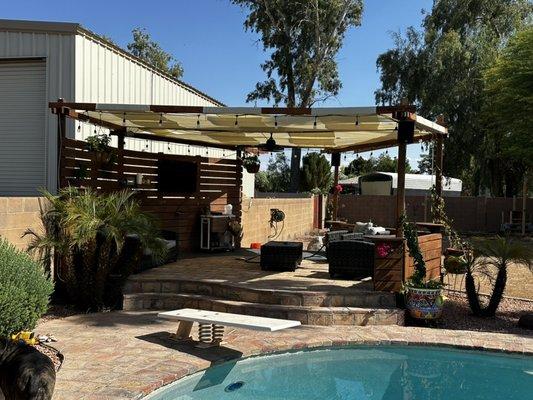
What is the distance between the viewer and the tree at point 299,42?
87.1 ft

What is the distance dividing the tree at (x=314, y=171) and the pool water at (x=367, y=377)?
69.6 ft

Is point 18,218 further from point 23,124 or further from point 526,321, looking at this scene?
point 526,321

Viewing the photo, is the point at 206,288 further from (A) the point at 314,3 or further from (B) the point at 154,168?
(A) the point at 314,3

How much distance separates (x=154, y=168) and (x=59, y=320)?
4.63 m

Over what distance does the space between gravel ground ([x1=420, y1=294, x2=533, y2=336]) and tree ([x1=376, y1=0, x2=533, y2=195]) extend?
15.5 m

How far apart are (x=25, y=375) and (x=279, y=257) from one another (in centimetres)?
565

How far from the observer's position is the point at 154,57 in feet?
117

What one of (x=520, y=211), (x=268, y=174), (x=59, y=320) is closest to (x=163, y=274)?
(x=59, y=320)

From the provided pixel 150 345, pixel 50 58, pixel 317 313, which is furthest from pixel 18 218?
pixel 50 58

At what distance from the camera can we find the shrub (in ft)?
13.9

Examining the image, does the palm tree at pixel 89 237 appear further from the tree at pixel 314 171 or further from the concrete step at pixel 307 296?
the tree at pixel 314 171

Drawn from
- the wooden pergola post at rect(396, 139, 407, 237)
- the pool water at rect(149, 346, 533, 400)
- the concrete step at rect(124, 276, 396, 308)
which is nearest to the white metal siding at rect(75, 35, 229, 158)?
the concrete step at rect(124, 276, 396, 308)

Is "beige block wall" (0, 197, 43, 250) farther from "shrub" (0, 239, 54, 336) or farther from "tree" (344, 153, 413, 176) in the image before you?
"tree" (344, 153, 413, 176)

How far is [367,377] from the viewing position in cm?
540
